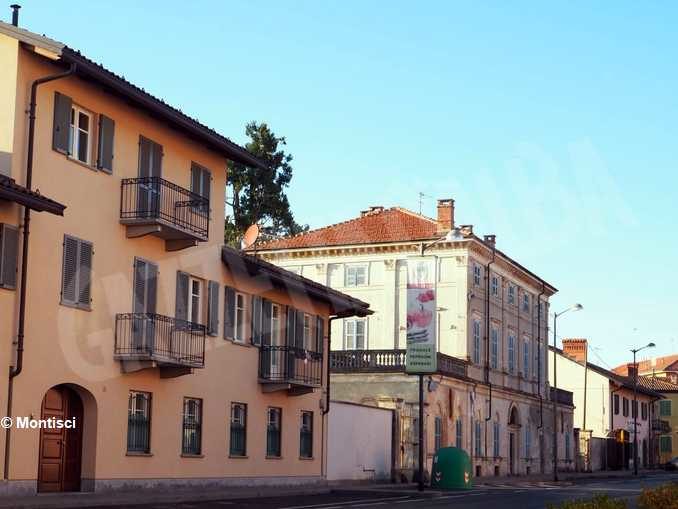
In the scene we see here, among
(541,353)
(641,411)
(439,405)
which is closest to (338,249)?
(439,405)

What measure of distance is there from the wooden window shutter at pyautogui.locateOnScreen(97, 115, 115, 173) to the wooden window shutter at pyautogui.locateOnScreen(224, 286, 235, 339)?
737cm

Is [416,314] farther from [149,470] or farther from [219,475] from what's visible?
[149,470]

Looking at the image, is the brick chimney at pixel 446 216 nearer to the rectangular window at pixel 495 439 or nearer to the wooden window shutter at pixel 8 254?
the rectangular window at pixel 495 439

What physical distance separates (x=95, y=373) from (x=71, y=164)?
5100 mm

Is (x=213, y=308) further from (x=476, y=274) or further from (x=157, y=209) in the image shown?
(x=476, y=274)

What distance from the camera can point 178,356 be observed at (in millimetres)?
29453

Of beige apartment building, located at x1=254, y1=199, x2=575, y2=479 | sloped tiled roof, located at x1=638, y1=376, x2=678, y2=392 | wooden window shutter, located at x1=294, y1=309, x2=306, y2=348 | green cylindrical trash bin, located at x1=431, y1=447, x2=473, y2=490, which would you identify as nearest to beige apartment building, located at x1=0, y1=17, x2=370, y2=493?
wooden window shutter, located at x1=294, y1=309, x2=306, y2=348

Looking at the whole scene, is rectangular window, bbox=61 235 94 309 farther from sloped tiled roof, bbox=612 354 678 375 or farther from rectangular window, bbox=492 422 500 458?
sloped tiled roof, bbox=612 354 678 375

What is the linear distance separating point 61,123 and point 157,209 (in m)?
3.78

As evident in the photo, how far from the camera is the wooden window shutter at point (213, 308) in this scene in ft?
107

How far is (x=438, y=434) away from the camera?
54000 mm

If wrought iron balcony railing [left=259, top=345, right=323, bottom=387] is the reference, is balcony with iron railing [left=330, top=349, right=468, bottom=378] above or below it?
above

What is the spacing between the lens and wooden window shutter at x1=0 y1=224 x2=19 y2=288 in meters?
23.6

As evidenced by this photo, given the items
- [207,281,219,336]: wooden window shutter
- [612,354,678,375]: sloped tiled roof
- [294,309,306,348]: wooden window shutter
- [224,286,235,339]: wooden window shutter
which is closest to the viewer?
[207,281,219,336]: wooden window shutter
